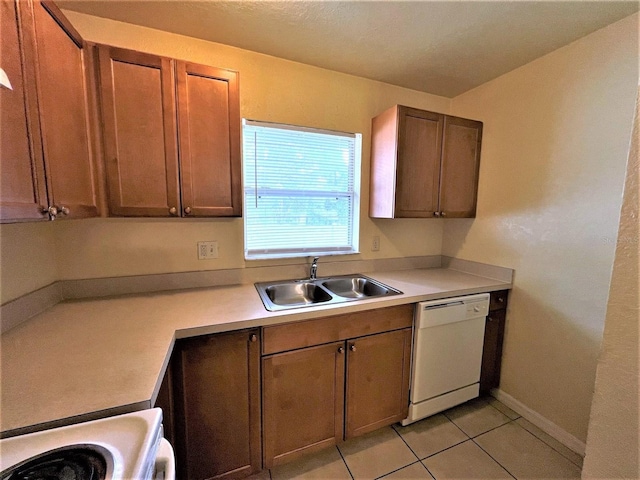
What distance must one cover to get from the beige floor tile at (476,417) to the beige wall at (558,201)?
0.21m

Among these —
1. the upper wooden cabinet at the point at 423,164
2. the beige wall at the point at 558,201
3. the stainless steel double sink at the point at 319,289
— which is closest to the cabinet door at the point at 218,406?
the stainless steel double sink at the point at 319,289

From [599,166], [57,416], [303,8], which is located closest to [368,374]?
[57,416]

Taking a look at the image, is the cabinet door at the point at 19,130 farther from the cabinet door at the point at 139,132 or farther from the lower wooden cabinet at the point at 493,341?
the lower wooden cabinet at the point at 493,341

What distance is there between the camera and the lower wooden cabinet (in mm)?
1958

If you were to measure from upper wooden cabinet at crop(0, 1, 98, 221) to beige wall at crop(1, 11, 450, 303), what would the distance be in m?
0.37

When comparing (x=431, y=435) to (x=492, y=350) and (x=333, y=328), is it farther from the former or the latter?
(x=333, y=328)

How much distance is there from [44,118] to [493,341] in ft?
9.21

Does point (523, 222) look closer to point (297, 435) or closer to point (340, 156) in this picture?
point (340, 156)

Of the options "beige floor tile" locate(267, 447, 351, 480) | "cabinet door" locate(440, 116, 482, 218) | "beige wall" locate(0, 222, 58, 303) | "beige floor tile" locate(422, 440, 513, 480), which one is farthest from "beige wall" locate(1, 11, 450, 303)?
"beige floor tile" locate(422, 440, 513, 480)

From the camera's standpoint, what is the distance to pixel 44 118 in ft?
3.16

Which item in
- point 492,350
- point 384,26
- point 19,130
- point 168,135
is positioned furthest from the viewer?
point 492,350

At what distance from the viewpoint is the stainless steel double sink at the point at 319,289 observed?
1.81 meters

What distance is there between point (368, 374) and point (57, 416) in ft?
4.59

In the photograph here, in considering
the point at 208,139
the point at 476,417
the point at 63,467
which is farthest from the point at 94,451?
the point at 476,417
